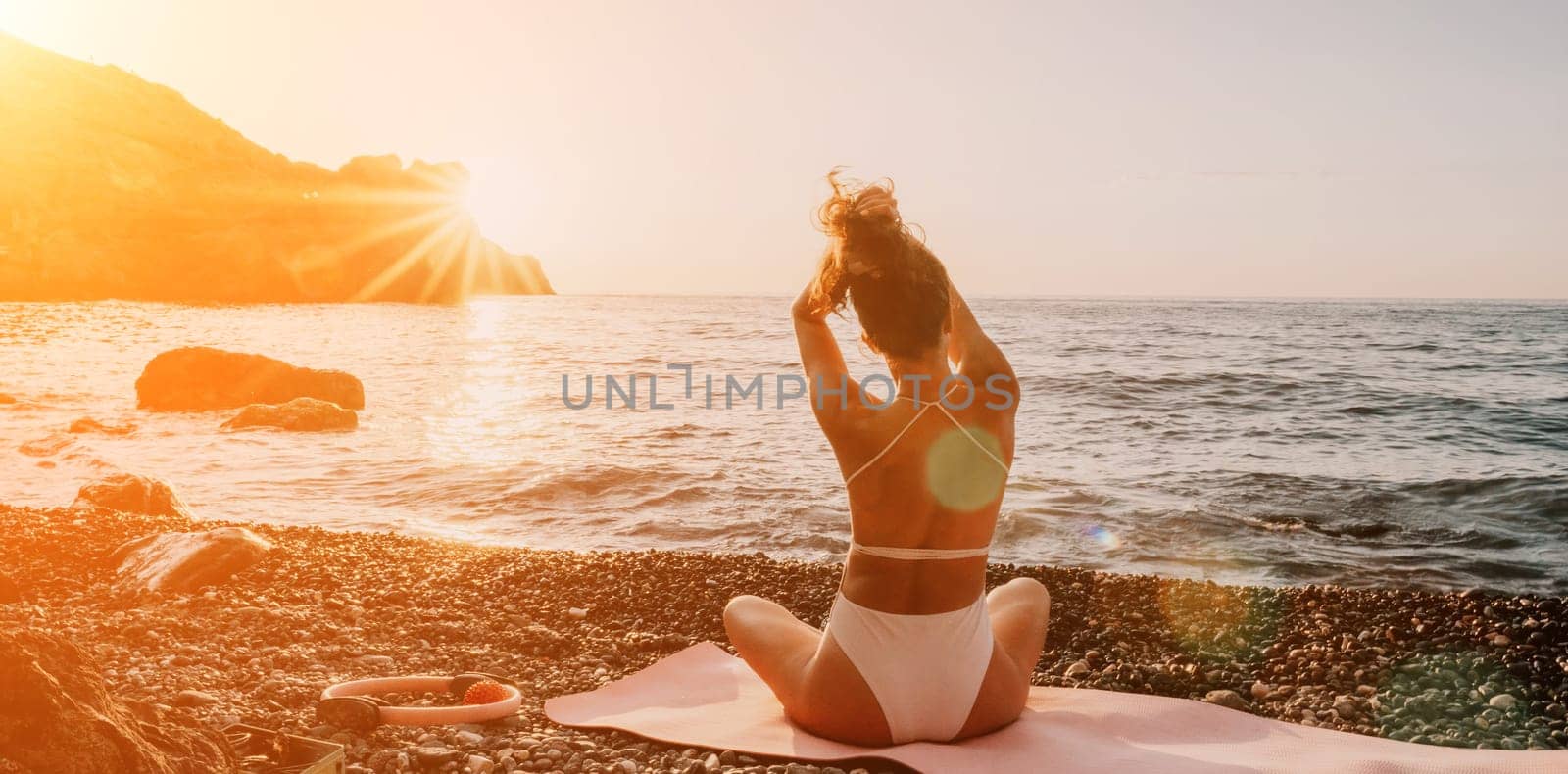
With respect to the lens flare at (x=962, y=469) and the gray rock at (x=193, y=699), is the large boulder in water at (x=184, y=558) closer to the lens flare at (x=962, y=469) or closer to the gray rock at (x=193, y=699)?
the gray rock at (x=193, y=699)

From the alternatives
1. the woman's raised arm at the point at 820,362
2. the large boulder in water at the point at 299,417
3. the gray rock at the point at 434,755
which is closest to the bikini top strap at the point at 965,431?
the woman's raised arm at the point at 820,362

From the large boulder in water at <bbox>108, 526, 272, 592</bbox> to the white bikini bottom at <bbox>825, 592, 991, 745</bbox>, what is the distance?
5.46m

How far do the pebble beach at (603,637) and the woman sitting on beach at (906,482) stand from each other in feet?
1.33

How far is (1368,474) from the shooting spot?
44.5ft

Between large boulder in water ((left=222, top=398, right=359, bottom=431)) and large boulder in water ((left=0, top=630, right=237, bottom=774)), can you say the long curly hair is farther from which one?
large boulder in water ((left=222, top=398, right=359, bottom=431))

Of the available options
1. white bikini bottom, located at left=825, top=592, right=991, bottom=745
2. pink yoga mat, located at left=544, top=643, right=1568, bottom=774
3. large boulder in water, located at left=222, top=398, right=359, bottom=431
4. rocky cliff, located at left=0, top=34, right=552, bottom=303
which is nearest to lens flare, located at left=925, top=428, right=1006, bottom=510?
white bikini bottom, located at left=825, top=592, right=991, bottom=745

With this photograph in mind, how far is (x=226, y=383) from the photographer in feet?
77.2

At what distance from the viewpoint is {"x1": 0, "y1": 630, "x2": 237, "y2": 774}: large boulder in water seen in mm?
2455

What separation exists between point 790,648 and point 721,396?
18.2 metres

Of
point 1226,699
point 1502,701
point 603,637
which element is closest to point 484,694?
point 603,637

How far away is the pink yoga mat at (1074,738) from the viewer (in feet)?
13.1

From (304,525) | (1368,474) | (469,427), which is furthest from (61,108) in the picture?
(1368,474)

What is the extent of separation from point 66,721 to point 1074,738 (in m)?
3.74

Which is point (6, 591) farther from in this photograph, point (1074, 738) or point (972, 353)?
point (1074, 738)
